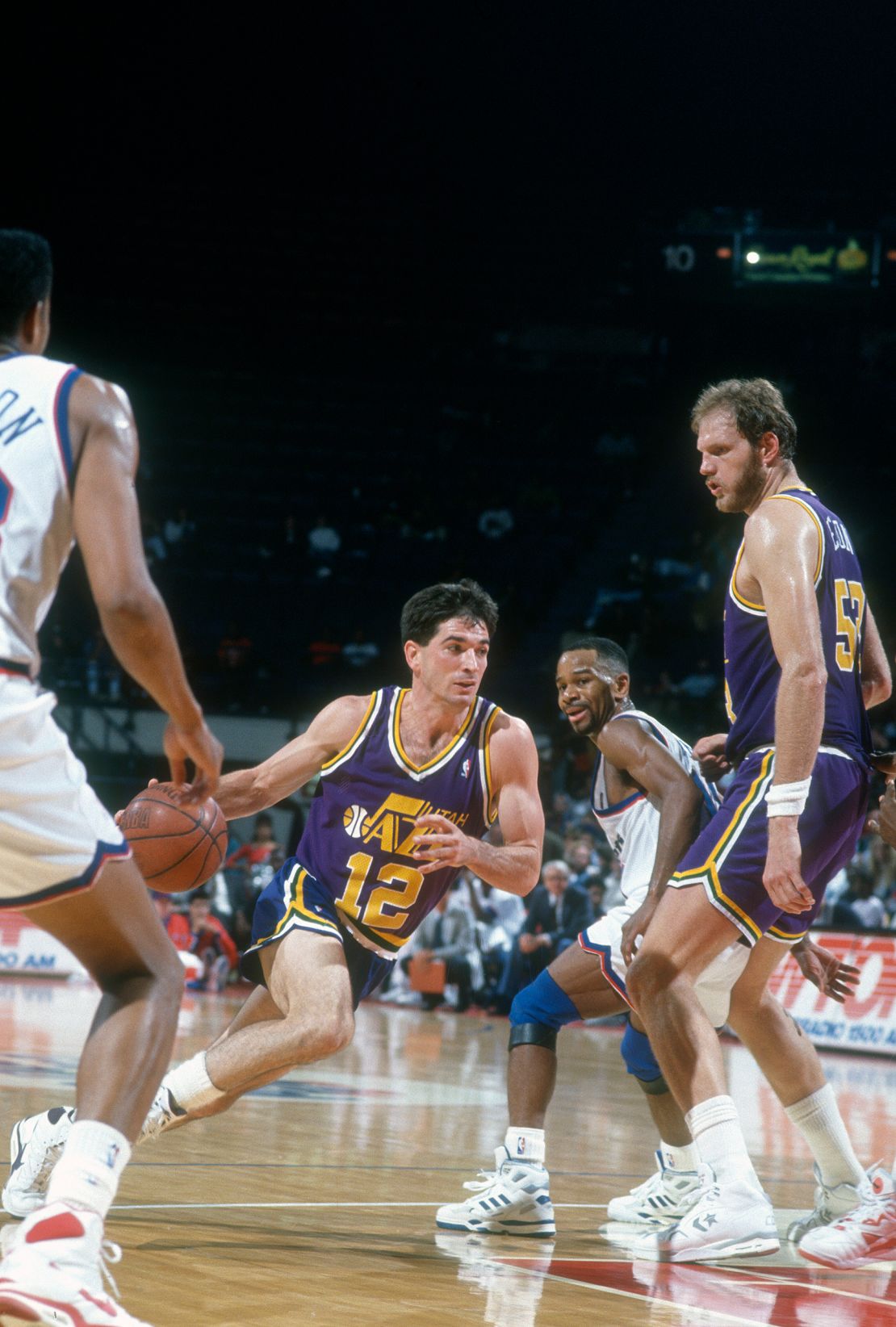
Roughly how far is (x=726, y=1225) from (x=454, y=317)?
24357 millimetres

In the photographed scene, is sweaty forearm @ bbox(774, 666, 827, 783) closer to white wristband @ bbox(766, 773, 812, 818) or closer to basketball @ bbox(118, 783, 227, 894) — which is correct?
white wristband @ bbox(766, 773, 812, 818)

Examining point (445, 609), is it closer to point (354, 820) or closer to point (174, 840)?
point (354, 820)

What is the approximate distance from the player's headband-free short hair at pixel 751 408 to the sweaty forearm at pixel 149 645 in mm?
2300

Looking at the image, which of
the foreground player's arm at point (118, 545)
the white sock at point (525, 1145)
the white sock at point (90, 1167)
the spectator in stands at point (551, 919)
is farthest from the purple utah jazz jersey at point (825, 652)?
the spectator in stands at point (551, 919)

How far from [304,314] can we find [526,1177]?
23.8 meters

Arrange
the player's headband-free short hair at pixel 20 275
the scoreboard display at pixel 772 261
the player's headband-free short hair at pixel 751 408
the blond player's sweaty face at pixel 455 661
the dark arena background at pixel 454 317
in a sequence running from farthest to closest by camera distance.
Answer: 1. the scoreboard display at pixel 772 261
2. the dark arena background at pixel 454 317
3. the blond player's sweaty face at pixel 455 661
4. the player's headband-free short hair at pixel 751 408
5. the player's headband-free short hair at pixel 20 275

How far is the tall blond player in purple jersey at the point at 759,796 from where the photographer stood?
4270 mm

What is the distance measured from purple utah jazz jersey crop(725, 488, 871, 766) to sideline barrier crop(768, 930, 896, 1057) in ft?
28.8

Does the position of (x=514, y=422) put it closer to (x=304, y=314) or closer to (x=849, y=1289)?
(x=304, y=314)

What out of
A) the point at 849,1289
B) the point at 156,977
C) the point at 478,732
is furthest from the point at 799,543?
the point at 156,977

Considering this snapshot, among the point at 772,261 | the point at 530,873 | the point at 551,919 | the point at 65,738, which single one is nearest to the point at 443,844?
the point at 530,873

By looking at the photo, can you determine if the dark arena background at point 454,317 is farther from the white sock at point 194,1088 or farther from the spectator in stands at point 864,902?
the white sock at point 194,1088

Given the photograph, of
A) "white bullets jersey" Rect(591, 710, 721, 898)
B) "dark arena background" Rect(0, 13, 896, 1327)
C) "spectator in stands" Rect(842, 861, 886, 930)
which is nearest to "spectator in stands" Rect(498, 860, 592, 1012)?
"dark arena background" Rect(0, 13, 896, 1327)

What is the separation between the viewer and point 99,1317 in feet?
8.54
